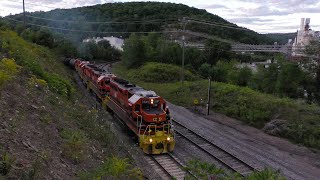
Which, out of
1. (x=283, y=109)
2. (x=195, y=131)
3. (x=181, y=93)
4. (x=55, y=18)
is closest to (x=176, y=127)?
(x=195, y=131)

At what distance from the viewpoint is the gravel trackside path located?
1736cm

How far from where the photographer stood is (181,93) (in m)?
38.3

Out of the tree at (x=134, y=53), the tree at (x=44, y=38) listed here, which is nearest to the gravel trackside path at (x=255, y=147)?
the tree at (x=134, y=53)

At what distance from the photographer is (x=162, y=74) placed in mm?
50531

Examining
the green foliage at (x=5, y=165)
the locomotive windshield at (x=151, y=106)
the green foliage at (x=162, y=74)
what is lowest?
the green foliage at (x=162, y=74)

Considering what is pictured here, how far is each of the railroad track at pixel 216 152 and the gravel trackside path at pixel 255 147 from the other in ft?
1.87

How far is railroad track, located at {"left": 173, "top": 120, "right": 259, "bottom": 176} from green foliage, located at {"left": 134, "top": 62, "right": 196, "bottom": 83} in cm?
2488

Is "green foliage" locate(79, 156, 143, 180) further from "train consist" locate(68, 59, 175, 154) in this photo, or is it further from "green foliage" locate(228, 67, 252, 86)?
"green foliage" locate(228, 67, 252, 86)

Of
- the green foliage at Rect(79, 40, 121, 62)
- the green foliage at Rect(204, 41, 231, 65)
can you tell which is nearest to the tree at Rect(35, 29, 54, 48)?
the green foliage at Rect(79, 40, 121, 62)

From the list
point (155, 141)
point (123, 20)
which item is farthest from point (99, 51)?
point (155, 141)

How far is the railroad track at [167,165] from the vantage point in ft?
50.2

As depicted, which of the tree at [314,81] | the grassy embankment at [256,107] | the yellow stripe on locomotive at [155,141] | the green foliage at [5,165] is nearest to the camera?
the green foliage at [5,165]

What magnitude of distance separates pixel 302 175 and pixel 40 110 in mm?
13435

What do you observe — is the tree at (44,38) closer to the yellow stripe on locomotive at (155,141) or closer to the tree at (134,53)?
the tree at (134,53)
